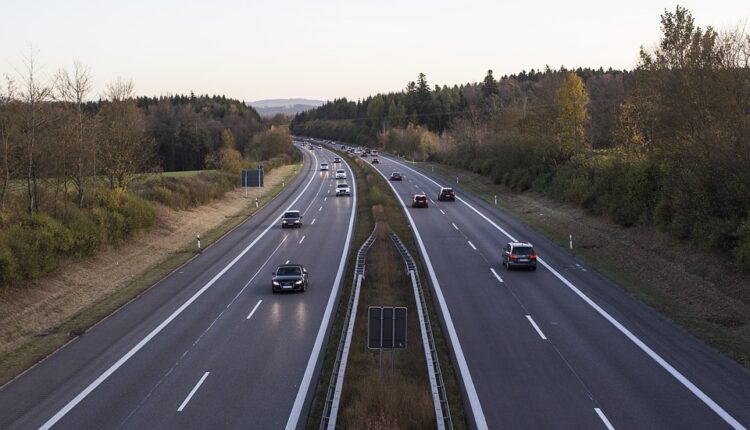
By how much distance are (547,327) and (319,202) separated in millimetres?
47263

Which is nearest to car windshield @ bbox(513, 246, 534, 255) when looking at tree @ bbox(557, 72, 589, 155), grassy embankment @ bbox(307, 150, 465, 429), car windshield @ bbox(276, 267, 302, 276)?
grassy embankment @ bbox(307, 150, 465, 429)

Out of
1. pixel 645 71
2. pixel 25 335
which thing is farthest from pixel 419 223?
pixel 25 335

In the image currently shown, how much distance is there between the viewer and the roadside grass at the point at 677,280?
21344 millimetres

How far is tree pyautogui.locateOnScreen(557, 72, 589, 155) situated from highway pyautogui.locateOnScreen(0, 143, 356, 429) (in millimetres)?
36105

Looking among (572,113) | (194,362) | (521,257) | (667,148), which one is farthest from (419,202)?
(194,362)

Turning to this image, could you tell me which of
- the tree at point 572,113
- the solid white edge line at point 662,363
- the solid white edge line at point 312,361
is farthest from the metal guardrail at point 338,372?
the tree at point 572,113

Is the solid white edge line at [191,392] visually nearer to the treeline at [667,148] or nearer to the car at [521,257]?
the car at [521,257]

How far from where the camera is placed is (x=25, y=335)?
880 inches

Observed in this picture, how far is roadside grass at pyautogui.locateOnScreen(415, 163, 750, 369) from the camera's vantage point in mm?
21344

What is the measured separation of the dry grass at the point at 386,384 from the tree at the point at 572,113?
135 feet

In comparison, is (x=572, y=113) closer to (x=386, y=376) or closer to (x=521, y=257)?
(x=521, y=257)

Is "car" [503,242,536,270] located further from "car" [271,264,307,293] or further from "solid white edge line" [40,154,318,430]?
"solid white edge line" [40,154,318,430]

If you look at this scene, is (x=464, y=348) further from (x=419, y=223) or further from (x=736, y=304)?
(x=419, y=223)

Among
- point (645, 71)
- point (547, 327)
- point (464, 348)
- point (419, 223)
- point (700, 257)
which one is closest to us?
point (464, 348)
